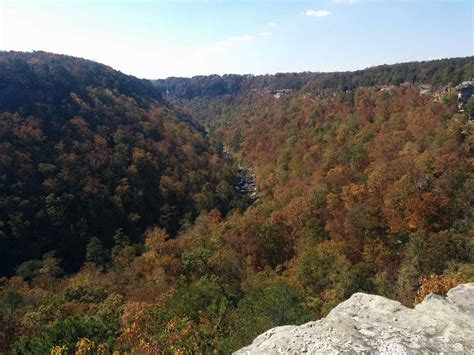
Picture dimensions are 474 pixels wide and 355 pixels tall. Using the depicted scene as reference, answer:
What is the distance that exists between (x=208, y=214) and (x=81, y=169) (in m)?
22.5

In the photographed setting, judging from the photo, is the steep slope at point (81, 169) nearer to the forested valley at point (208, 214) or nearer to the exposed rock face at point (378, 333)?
the forested valley at point (208, 214)

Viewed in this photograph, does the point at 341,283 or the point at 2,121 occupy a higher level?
the point at 2,121

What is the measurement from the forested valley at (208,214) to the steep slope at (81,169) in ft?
0.97

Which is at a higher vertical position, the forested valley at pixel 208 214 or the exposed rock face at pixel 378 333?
the exposed rock face at pixel 378 333

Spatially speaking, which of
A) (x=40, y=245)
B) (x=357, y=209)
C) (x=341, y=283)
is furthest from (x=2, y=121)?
(x=341, y=283)

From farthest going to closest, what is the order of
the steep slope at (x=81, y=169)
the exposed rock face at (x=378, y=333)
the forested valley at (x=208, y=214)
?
the steep slope at (x=81, y=169) → the forested valley at (x=208, y=214) → the exposed rock face at (x=378, y=333)

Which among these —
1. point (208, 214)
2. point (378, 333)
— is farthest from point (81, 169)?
point (378, 333)

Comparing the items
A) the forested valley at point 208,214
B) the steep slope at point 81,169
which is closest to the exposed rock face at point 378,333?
the forested valley at point 208,214

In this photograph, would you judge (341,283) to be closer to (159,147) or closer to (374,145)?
(374,145)

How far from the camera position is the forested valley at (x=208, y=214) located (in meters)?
25.1

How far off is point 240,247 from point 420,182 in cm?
2079

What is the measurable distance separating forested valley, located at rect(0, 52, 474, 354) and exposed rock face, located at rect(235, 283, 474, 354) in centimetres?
690

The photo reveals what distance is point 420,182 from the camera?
46469 millimetres

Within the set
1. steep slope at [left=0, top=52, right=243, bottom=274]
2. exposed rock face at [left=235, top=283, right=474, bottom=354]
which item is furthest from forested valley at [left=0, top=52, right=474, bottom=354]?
exposed rock face at [left=235, top=283, right=474, bottom=354]
